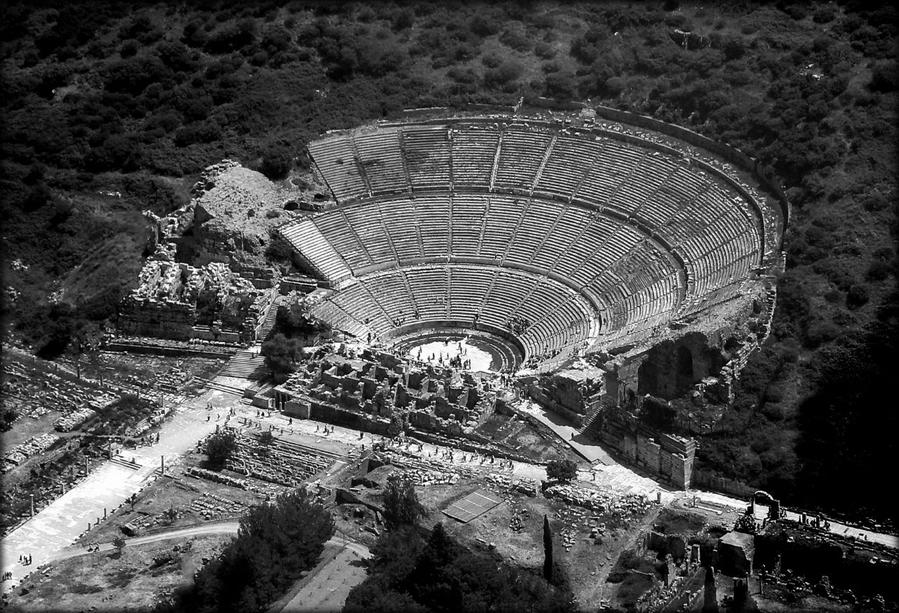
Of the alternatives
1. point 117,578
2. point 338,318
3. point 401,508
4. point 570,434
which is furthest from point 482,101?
point 117,578

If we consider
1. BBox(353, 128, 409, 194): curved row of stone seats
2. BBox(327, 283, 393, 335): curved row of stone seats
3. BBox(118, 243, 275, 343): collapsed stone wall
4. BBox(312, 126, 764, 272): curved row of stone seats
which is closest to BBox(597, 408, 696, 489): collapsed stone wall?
BBox(327, 283, 393, 335): curved row of stone seats

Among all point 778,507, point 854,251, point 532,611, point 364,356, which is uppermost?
point 854,251

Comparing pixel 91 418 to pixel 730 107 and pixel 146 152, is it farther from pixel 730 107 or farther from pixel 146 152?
pixel 730 107

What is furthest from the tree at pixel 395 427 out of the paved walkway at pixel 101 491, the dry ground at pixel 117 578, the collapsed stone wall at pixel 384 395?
the dry ground at pixel 117 578

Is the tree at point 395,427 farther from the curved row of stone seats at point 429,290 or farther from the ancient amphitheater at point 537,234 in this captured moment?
the curved row of stone seats at point 429,290

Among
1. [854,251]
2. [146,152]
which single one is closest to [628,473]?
[854,251]

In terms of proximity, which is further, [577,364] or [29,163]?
[29,163]

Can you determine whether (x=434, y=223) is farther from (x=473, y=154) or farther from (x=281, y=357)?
(x=281, y=357)

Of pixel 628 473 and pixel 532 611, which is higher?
pixel 628 473
